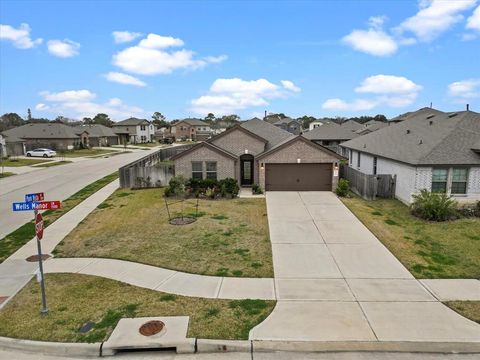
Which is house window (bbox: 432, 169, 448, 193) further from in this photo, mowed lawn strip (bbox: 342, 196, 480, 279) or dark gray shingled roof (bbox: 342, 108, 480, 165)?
mowed lawn strip (bbox: 342, 196, 480, 279)

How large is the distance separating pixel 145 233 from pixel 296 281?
281 inches

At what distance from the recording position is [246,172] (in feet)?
82.2

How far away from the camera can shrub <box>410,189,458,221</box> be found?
15.8 m

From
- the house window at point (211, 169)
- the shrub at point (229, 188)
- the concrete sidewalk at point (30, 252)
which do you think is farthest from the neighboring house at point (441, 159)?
the concrete sidewalk at point (30, 252)

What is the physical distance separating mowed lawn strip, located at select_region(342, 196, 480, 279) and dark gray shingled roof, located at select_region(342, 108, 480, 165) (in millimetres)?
2922

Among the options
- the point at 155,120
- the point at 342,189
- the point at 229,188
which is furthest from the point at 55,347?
the point at 155,120

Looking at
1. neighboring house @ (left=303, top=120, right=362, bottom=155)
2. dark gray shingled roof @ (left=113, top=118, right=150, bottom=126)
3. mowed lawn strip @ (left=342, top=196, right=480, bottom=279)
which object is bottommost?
mowed lawn strip @ (left=342, top=196, right=480, bottom=279)

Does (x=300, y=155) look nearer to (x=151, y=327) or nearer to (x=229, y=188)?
(x=229, y=188)

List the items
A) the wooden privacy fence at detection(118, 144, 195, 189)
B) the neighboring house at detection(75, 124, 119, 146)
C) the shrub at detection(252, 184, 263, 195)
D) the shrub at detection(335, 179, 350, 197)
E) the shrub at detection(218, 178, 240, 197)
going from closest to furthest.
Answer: the shrub at detection(335, 179, 350, 197) → the shrub at detection(218, 178, 240, 197) → the shrub at detection(252, 184, 263, 195) → the wooden privacy fence at detection(118, 144, 195, 189) → the neighboring house at detection(75, 124, 119, 146)

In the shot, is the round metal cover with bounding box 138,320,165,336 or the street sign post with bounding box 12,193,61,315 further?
the street sign post with bounding box 12,193,61,315

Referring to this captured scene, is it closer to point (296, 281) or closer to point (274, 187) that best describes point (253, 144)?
point (274, 187)

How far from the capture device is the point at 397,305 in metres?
8.29

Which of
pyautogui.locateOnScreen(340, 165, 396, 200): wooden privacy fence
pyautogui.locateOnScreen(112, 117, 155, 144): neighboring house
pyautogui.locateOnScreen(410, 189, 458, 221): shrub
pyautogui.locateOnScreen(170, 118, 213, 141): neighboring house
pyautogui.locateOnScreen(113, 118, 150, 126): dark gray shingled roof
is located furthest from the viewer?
pyautogui.locateOnScreen(170, 118, 213, 141): neighboring house

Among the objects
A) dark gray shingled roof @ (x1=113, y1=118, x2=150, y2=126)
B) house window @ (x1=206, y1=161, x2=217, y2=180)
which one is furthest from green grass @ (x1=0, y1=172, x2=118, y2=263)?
dark gray shingled roof @ (x1=113, y1=118, x2=150, y2=126)
